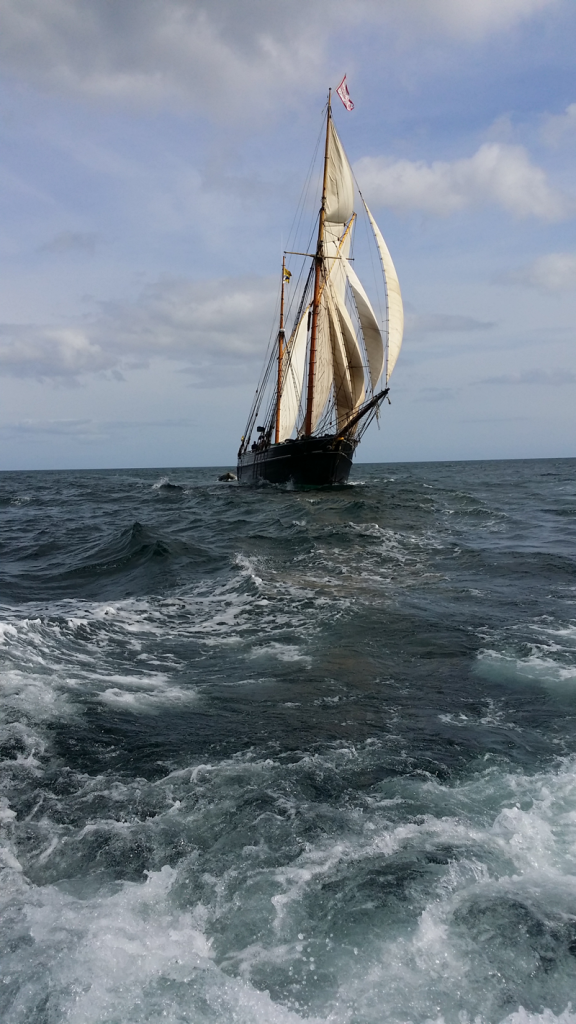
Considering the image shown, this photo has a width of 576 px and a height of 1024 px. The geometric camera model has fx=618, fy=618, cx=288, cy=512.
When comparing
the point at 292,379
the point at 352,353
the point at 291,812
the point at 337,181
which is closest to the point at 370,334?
the point at 352,353

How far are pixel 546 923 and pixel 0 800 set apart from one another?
13.4 ft

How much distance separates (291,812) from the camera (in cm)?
482

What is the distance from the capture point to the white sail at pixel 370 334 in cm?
4288

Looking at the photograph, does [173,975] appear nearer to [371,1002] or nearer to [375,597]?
[371,1002]

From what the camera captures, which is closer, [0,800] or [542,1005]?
[542,1005]

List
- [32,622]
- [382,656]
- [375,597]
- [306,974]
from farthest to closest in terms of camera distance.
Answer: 1. [375,597]
2. [32,622]
3. [382,656]
4. [306,974]

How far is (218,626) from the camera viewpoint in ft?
35.0

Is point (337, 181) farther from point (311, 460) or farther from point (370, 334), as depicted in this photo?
point (311, 460)

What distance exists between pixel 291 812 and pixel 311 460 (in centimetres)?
3632

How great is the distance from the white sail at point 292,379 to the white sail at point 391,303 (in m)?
7.94

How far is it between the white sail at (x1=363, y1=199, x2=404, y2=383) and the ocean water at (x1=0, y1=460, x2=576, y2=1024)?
31286 millimetres

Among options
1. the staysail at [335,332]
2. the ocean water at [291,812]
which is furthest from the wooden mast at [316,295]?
the ocean water at [291,812]

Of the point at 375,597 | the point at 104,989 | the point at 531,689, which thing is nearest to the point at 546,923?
the point at 104,989

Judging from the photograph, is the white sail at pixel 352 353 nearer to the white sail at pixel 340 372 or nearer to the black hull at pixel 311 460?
the white sail at pixel 340 372
